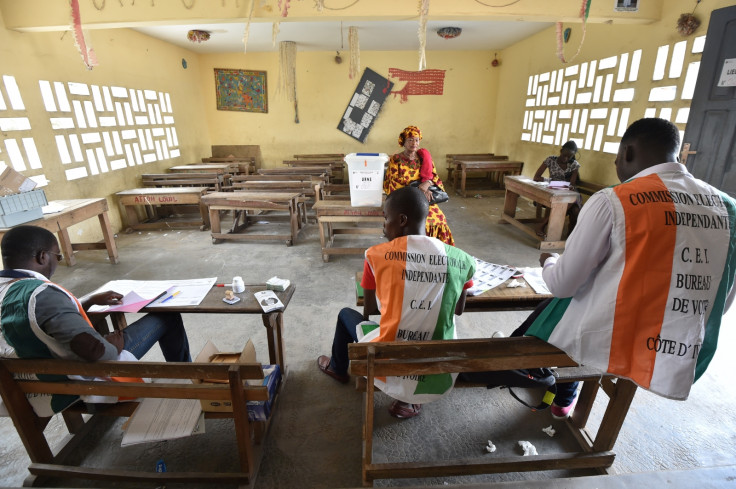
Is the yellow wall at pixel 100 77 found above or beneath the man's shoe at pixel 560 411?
above

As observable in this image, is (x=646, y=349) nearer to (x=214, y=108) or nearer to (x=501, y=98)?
(x=501, y=98)

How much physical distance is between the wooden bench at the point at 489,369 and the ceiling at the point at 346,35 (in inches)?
254

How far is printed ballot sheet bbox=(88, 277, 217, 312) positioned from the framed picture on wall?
8160 mm

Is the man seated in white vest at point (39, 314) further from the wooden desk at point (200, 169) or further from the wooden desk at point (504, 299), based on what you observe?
the wooden desk at point (200, 169)

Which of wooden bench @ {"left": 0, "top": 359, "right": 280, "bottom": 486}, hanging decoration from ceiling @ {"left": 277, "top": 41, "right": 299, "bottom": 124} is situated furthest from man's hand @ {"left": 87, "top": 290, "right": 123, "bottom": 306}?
hanging decoration from ceiling @ {"left": 277, "top": 41, "right": 299, "bottom": 124}

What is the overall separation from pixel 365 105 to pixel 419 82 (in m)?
1.56

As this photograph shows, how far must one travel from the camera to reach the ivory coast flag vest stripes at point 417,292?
142cm

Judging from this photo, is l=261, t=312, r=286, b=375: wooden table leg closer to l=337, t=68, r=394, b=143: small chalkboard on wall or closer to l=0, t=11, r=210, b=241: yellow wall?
l=0, t=11, r=210, b=241: yellow wall

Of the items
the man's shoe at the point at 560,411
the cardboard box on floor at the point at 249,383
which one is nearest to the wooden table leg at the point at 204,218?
the cardboard box on floor at the point at 249,383

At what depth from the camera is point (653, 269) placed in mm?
1048

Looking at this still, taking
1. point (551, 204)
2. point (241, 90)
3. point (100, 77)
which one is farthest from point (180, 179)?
point (551, 204)

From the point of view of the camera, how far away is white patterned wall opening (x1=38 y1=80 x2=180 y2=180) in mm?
4664

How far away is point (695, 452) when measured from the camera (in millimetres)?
1783

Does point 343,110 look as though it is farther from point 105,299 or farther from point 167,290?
point 105,299
